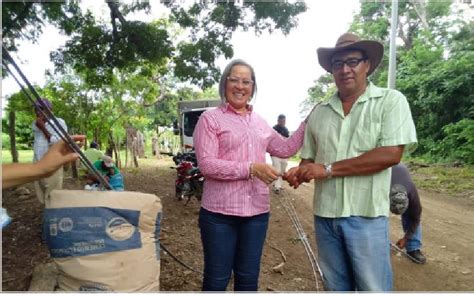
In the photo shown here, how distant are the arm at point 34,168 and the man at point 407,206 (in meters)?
2.51

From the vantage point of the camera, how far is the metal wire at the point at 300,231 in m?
3.48

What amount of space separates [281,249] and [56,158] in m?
3.17

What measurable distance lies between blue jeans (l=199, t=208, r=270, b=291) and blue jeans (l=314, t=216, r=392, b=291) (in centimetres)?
37

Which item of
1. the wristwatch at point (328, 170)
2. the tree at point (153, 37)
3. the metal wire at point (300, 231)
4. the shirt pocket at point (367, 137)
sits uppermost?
the tree at point (153, 37)

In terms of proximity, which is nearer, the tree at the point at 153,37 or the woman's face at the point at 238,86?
the woman's face at the point at 238,86

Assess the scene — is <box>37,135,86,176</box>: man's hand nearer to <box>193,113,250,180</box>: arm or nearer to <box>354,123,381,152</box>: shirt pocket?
<box>193,113,250,180</box>: arm

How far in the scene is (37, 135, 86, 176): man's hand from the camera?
1.28 metres

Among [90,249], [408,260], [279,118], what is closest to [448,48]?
[279,118]

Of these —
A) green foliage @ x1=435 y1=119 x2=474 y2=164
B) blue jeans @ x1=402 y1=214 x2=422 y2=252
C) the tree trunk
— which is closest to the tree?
the tree trunk

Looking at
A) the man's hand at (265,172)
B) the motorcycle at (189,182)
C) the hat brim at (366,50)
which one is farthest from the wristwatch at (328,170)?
the motorcycle at (189,182)

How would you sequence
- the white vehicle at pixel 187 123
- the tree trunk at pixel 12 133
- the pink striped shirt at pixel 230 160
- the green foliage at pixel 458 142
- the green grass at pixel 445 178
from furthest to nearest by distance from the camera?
the white vehicle at pixel 187 123 → the green foliage at pixel 458 142 → the green grass at pixel 445 178 → the tree trunk at pixel 12 133 → the pink striped shirt at pixel 230 160

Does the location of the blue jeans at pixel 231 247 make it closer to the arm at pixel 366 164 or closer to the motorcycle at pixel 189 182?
the arm at pixel 366 164

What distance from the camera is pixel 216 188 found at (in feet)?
5.74

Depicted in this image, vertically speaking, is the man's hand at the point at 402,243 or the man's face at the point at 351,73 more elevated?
the man's face at the point at 351,73
